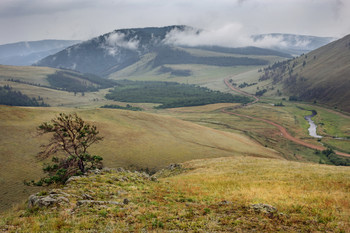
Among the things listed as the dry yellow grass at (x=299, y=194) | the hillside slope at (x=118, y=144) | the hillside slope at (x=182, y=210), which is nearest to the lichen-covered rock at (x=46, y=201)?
the hillside slope at (x=182, y=210)

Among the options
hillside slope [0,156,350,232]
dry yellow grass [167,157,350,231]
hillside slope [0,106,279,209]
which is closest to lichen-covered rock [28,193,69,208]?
hillside slope [0,156,350,232]

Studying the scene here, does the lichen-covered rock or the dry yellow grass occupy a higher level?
the lichen-covered rock

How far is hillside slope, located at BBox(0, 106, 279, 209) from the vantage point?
4441cm

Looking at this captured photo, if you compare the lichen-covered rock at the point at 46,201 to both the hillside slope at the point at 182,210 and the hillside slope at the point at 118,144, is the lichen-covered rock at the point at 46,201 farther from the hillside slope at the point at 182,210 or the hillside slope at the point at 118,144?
the hillside slope at the point at 118,144

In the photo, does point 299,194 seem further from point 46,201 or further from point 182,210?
point 46,201

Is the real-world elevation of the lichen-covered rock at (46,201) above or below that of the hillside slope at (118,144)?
above

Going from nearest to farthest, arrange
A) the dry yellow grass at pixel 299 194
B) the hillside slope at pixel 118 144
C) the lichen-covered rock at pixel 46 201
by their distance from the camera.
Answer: the dry yellow grass at pixel 299 194, the lichen-covered rock at pixel 46 201, the hillside slope at pixel 118 144

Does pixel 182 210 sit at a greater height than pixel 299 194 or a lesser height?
greater

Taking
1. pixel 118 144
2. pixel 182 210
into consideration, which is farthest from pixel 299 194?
pixel 118 144

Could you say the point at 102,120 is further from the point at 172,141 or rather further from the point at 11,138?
the point at 11,138

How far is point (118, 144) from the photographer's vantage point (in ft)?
229

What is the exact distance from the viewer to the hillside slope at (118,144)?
44406 millimetres

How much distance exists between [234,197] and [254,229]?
24.7 ft

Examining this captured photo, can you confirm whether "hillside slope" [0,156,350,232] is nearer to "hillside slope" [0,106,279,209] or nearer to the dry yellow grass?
the dry yellow grass
